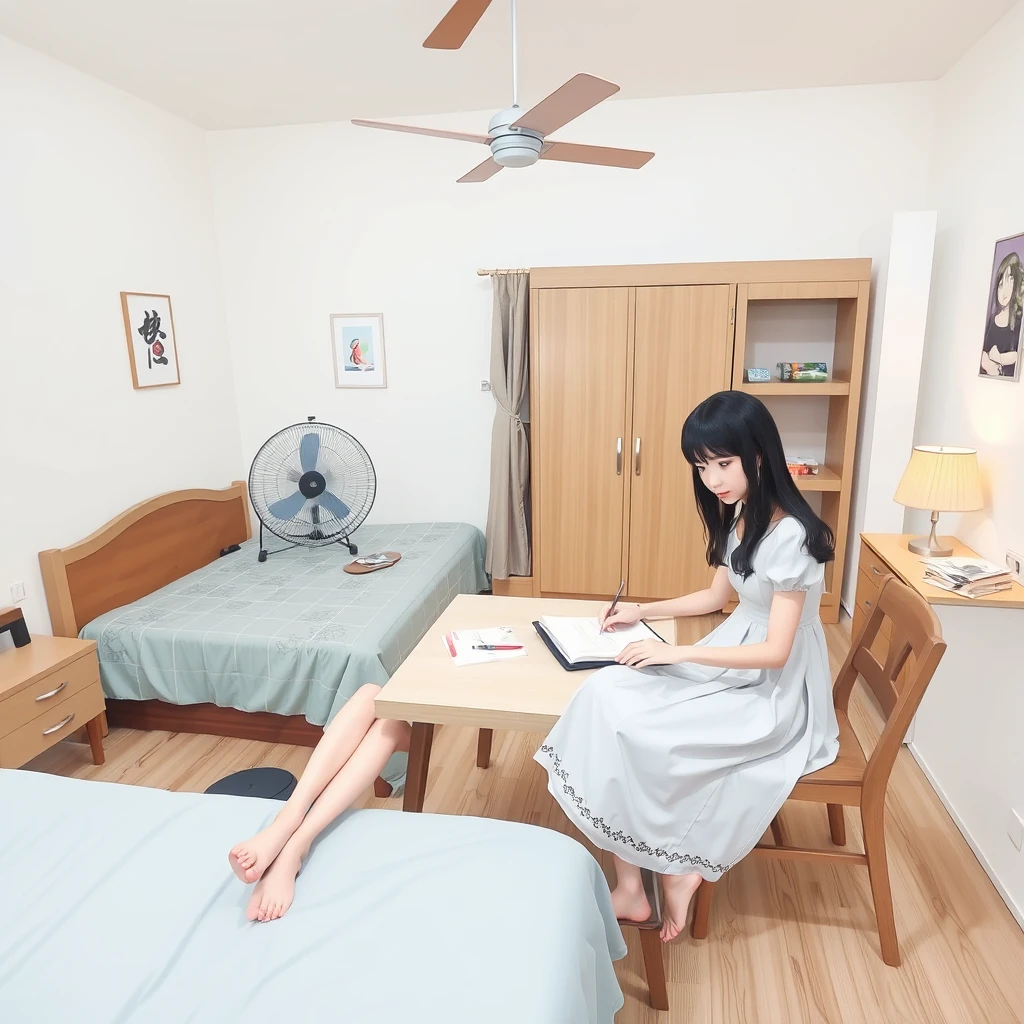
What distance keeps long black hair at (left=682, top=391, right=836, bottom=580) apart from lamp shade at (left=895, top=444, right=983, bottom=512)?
3.27 feet

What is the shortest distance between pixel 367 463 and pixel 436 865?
2542 millimetres

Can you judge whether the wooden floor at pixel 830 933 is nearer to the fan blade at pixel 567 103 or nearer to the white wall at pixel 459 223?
the fan blade at pixel 567 103

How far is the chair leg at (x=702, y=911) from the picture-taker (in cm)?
175

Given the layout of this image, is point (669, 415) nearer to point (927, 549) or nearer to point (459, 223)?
point (927, 549)

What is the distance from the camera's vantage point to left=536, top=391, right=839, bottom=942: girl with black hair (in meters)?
1.57

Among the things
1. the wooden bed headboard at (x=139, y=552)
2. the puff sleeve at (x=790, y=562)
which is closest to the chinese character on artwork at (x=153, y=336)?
the wooden bed headboard at (x=139, y=552)

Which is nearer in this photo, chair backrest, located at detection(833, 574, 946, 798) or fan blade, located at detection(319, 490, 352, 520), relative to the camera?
chair backrest, located at detection(833, 574, 946, 798)

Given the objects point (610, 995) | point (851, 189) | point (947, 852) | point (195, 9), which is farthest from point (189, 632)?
point (851, 189)

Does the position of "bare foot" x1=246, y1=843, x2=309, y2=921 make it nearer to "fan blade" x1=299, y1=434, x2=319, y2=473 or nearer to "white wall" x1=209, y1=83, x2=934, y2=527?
"fan blade" x1=299, y1=434, x2=319, y2=473

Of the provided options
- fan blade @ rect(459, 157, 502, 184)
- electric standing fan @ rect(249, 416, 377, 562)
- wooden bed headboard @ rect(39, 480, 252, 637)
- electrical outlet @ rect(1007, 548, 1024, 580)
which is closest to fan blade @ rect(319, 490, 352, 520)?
electric standing fan @ rect(249, 416, 377, 562)

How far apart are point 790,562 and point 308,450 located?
2496 millimetres

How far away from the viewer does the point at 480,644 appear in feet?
6.11

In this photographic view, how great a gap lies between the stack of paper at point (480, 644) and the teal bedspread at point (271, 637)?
683 millimetres

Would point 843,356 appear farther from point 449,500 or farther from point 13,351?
point 13,351
